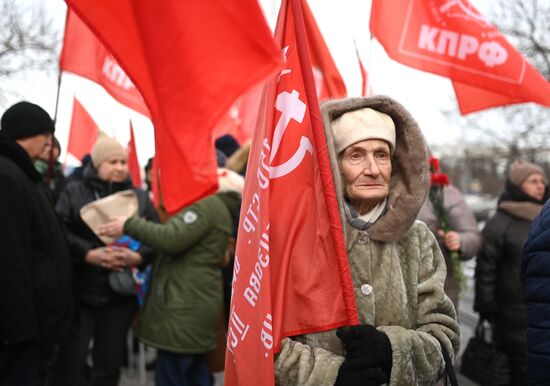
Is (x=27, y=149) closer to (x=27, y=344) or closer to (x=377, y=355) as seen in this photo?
(x=27, y=344)

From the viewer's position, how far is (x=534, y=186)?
5.04 metres

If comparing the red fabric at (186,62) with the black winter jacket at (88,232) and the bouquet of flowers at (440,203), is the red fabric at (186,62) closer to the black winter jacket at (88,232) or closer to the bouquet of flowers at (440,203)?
the black winter jacket at (88,232)

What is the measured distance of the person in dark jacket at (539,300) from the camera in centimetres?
206

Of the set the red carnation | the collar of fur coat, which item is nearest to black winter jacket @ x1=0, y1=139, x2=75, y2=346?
the red carnation

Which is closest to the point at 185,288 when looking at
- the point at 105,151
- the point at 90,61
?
the point at 105,151

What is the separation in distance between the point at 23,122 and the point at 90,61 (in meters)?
1.03

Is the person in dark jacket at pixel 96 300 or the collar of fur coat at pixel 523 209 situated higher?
the collar of fur coat at pixel 523 209

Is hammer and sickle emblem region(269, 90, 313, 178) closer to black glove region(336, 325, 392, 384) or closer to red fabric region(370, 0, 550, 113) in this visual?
black glove region(336, 325, 392, 384)

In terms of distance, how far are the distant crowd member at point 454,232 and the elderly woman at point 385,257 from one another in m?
2.06

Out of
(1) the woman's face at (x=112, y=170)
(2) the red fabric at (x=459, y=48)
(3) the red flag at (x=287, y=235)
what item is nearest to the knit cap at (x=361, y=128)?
(3) the red flag at (x=287, y=235)

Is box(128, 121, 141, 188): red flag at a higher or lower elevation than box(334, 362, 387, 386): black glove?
higher

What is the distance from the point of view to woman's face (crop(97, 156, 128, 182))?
4781mm

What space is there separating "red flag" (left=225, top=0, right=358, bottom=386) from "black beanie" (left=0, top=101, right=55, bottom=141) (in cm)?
205

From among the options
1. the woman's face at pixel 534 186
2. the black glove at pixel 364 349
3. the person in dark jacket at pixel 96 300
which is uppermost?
the woman's face at pixel 534 186
